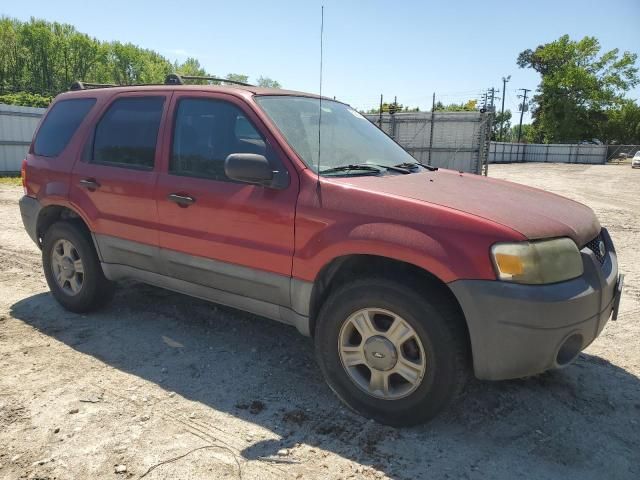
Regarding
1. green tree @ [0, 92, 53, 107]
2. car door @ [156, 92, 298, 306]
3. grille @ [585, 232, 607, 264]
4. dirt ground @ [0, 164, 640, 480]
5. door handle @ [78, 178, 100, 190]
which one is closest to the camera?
dirt ground @ [0, 164, 640, 480]

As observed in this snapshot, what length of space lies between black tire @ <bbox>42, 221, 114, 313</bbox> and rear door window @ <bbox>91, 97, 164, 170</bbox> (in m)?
0.68

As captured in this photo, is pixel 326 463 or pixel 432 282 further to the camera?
pixel 432 282

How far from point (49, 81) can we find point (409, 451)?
9538cm

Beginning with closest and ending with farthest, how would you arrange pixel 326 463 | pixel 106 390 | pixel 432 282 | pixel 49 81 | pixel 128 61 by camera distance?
pixel 326 463
pixel 432 282
pixel 106 390
pixel 49 81
pixel 128 61

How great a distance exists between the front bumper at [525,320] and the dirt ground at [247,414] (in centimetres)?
51

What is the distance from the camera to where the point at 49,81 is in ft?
270

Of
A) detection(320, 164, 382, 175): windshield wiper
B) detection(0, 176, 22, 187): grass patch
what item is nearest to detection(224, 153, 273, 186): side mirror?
detection(320, 164, 382, 175): windshield wiper

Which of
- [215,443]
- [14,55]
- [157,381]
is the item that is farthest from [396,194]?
[14,55]

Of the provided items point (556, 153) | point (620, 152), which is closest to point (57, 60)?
point (556, 153)

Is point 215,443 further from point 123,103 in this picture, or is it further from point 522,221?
point 123,103

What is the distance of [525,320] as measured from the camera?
2.42m

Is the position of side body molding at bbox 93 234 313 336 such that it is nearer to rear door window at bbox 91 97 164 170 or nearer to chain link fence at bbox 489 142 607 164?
rear door window at bbox 91 97 164 170

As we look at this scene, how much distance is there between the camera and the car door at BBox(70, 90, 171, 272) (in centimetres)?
377

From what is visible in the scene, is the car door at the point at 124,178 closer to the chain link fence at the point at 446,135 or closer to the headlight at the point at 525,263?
the headlight at the point at 525,263
